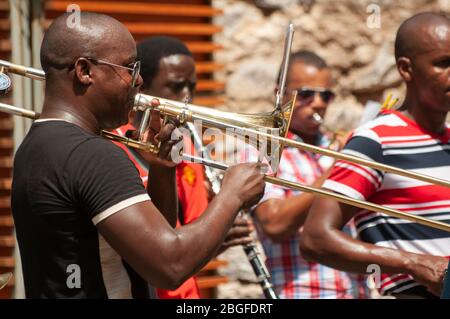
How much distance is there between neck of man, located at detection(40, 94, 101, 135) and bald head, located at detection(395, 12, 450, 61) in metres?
1.58

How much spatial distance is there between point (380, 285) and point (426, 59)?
3.10ft

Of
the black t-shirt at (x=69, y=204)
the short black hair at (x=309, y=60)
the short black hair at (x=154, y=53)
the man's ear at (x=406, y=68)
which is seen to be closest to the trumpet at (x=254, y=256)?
the short black hair at (x=154, y=53)

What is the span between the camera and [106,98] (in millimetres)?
2652

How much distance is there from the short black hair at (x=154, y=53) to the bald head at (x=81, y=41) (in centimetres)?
151

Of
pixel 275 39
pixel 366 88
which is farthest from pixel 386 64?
pixel 275 39

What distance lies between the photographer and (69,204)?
2510 mm

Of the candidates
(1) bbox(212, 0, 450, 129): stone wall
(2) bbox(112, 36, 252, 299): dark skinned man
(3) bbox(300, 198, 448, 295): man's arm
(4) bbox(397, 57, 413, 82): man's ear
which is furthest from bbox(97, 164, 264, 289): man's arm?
(1) bbox(212, 0, 450, 129): stone wall

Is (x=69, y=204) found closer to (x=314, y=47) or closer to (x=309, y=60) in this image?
(x=309, y=60)

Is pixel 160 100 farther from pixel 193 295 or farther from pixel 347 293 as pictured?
pixel 347 293

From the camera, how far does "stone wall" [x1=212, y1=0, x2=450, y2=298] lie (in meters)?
5.46

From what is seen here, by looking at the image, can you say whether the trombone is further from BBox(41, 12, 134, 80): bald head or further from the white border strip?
the white border strip

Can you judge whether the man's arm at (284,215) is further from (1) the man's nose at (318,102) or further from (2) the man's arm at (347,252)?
(1) the man's nose at (318,102)

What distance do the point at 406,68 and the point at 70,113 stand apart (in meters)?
1.65

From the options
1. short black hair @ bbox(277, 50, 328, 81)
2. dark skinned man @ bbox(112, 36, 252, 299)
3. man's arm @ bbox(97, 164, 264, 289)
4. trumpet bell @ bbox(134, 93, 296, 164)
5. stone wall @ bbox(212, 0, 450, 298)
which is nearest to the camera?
man's arm @ bbox(97, 164, 264, 289)
